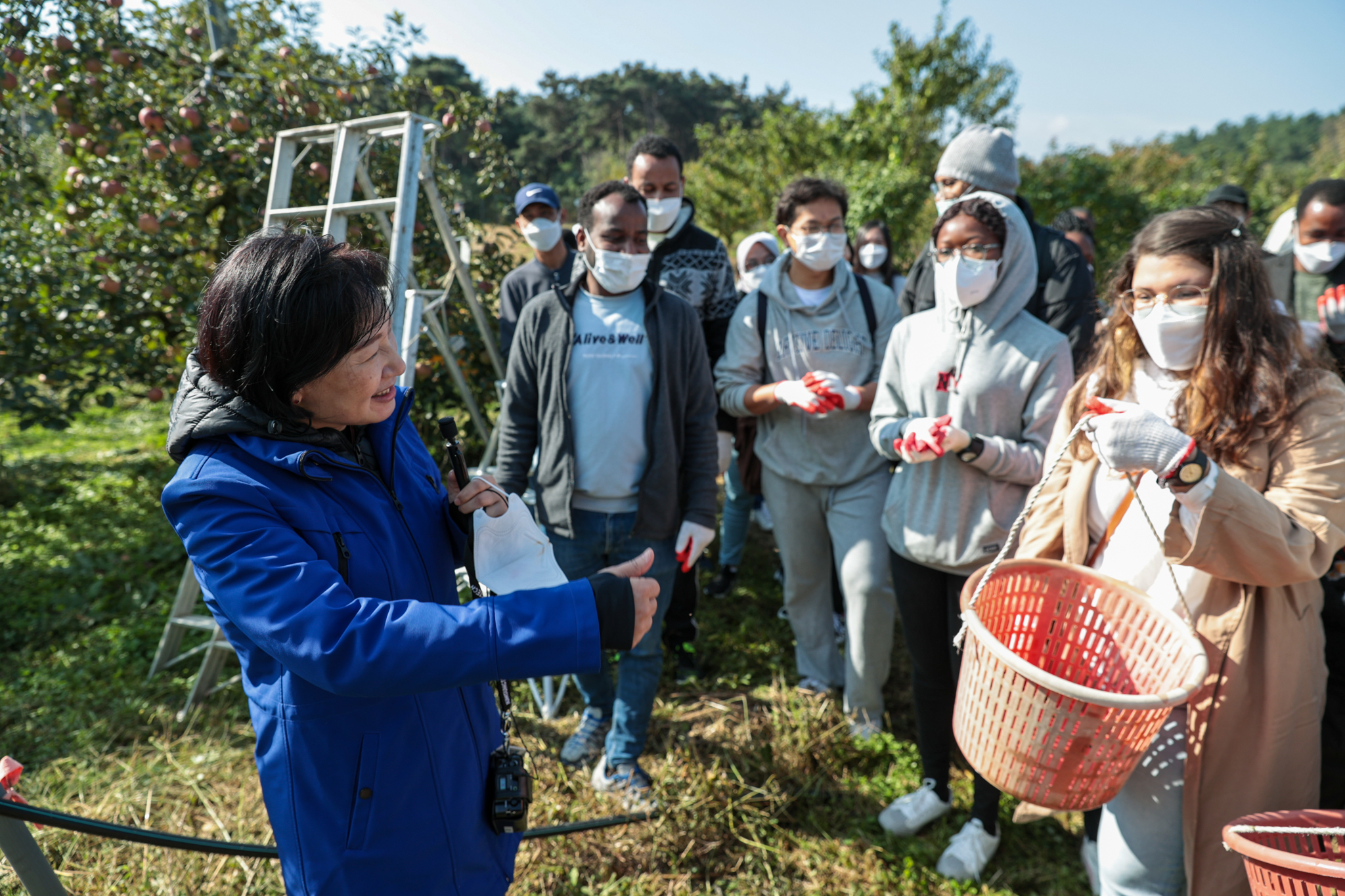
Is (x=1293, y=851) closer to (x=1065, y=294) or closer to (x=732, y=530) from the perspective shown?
(x=1065, y=294)

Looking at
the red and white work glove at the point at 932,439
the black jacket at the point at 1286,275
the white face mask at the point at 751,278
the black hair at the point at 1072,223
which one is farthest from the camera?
the white face mask at the point at 751,278

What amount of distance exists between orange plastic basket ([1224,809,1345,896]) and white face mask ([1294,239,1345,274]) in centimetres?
260

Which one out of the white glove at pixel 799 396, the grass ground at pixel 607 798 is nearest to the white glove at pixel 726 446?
the white glove at pixel 799 396

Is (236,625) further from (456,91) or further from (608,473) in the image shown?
(456,91)

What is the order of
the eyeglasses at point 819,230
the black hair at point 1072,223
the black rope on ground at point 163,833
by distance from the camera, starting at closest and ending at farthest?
the black rope on ground at point 163,833 → the eyeglasses at point 819,230 → the black hair at point 1072,223

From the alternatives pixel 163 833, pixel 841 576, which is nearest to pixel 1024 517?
pixel 841 576

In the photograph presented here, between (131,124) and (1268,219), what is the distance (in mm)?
16610

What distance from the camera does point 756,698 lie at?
325 cm

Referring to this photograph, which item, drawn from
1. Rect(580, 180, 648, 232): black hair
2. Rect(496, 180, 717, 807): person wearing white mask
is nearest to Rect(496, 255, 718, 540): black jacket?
Rect(496, 180, 717, 807): person wearing white mask

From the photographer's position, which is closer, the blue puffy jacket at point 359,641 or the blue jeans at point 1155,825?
the blue puffy jacket at point 359,641

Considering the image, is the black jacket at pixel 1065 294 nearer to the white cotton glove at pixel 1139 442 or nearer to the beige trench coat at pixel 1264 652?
the beige trench coat at pixel 1264 652

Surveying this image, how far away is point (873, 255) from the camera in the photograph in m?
5.15

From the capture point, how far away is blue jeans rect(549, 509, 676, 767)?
2.57 metres

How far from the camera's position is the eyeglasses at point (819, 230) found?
2.82m
